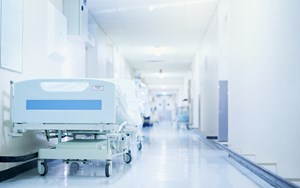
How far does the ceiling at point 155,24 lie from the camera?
7941 mm

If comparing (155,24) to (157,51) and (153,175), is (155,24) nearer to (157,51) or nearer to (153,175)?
(157,51)

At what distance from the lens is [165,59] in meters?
17.0

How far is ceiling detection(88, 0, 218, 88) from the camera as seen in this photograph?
794cm

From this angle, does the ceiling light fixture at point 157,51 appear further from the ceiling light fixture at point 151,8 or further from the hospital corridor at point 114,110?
the hospital corridor at point 114,110

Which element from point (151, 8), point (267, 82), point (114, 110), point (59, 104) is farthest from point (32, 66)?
point (151, 8)

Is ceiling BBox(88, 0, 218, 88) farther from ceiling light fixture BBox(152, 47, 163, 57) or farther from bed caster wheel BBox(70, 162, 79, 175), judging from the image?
bed caster wheel BBox(70, 162, 79, 175)

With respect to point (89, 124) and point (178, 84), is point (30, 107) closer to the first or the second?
point (89, 124)

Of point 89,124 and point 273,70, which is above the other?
point 273,70

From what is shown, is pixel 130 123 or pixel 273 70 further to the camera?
pixel 130 123

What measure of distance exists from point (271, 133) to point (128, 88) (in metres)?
2.73

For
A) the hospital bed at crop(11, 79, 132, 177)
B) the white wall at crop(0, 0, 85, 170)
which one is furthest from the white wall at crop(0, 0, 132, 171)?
the hospital bed at crop(11, 79, 132, 177)

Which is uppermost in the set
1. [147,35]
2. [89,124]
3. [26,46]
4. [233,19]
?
[147,35]

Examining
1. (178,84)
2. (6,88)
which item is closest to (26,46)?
(6,88)

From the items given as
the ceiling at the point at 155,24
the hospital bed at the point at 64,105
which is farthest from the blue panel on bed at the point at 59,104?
the ceiling at the point at 155,24
